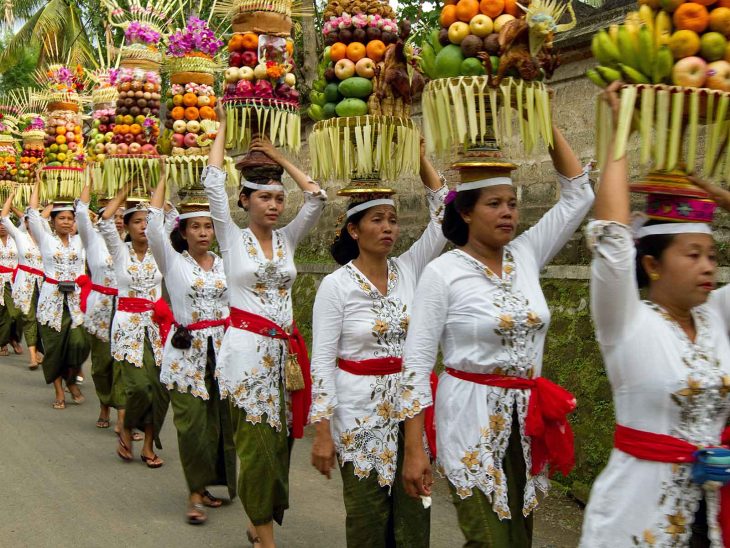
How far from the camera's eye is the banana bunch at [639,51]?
8.25ft

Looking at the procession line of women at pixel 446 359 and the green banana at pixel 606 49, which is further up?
the green banana at pixel 606 49

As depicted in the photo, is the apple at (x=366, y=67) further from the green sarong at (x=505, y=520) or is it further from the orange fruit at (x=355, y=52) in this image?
the green sarong at (x=505, y=520)

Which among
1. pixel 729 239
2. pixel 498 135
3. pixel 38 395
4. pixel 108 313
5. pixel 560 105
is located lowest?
pixel 38 395

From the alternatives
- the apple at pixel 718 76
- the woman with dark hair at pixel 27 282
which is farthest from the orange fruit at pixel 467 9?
the woman with dark hair at pixel 27 282

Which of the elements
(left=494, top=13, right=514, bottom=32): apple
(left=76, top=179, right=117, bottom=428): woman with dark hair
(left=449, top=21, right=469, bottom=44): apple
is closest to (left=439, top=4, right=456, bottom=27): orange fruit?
(left=449, top=21, right=469, bottom=44): apple

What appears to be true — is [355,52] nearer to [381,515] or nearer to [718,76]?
[718,76]

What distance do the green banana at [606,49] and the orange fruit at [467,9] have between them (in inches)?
26.9

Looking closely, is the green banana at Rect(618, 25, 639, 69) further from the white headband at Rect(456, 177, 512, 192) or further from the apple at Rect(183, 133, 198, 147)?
the apple at Rect(183, 133, 198, 147)

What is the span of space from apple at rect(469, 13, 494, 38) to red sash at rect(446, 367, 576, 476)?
1.31 meters

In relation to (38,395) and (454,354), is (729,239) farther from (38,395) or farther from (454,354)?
(38,395)

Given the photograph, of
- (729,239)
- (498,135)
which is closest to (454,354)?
(498,135)

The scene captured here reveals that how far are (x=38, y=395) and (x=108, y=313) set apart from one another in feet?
6.64

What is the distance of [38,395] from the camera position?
31.1 feet

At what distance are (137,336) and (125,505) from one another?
1.90m
